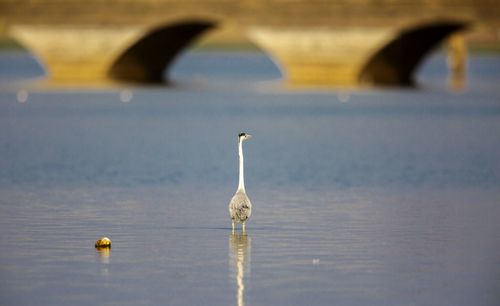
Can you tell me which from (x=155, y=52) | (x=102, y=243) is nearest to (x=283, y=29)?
(x=155, y=52)

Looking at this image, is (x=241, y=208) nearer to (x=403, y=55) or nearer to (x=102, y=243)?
(x=102, y=243)

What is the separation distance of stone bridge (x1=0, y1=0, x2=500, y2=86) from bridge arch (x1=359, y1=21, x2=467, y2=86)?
0.16ft

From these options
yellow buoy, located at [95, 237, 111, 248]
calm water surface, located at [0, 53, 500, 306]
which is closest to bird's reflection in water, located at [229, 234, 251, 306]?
calm water surface, located at [0, 53, 500, 306]

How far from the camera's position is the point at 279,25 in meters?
56.3

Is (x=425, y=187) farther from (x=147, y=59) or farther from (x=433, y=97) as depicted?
(x=147, y=59)

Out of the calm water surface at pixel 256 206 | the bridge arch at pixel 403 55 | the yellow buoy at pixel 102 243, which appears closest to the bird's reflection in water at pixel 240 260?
the calm water surface at pixel 256 206

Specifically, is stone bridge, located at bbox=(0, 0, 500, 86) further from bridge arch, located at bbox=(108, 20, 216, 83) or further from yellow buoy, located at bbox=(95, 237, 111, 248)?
yellow buoy, located at bbox=(95, 237, 111, 248)

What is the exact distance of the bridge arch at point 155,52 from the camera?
2384 inches

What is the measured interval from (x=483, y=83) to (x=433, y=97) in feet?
45.9

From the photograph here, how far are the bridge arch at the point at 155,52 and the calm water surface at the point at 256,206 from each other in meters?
14.1

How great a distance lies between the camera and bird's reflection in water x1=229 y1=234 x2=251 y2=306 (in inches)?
614

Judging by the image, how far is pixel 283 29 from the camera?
56.2 meters

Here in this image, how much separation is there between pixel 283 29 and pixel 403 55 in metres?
6.02

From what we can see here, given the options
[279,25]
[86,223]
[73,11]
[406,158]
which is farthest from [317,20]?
[86,223]
